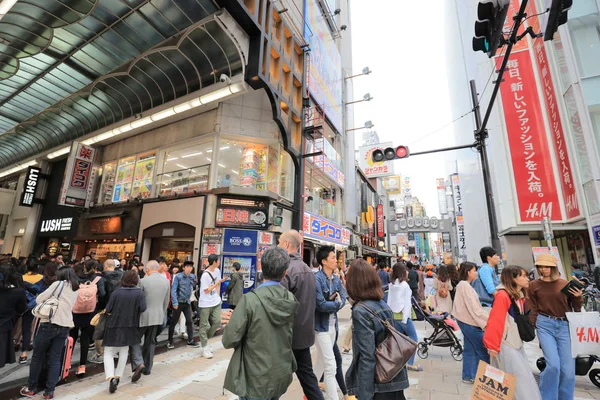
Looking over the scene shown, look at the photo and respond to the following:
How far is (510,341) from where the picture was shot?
9.30ft

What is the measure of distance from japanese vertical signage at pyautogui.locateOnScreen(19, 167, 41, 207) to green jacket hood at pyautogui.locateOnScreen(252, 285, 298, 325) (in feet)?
79.6

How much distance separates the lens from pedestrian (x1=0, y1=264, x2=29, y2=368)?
160 inches

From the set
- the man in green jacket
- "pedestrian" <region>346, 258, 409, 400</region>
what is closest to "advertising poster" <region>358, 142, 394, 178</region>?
"pedestrian" <region>346, 258, 409, 400</region>

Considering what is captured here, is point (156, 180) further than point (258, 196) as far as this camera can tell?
Yes

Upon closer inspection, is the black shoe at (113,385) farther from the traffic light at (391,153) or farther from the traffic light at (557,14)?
the traffic light at (557,14)

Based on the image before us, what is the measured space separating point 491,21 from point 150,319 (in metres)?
6.91

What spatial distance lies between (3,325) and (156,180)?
10878 millimetres

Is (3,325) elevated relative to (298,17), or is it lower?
lower

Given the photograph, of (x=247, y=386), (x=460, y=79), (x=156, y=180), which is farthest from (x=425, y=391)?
(x=460, y=79)

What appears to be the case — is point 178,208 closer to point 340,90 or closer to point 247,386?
point 247,386

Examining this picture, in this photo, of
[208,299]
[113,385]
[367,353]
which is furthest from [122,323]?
[367,353]

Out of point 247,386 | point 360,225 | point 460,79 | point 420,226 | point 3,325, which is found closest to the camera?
point 247,386

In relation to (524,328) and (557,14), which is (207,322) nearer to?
(524,328)

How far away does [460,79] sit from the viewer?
71.7 ft
